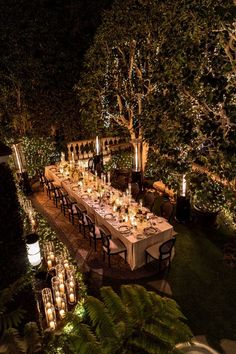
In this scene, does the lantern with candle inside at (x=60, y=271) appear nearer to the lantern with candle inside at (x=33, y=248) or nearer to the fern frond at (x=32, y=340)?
the lantern with candle inside at (x=33, y=248)

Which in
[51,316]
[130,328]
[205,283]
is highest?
[130,328]

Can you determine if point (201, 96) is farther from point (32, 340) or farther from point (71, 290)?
point (32, 340)

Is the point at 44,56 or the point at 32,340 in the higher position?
the point at 44,56

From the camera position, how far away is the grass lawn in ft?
24.9

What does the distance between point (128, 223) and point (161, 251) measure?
1562 mm

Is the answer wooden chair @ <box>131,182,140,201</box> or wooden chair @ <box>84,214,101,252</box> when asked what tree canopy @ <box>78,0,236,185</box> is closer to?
wooden chair @ <box>84,214,101,252</box>

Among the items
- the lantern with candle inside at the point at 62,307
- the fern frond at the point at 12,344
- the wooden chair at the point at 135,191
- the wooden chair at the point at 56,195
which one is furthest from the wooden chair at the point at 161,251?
the fern frond at the point at 12,344

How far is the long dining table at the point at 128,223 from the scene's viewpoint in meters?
9.37

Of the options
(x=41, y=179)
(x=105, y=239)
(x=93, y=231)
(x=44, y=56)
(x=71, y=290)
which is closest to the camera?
(x=71, y=290)

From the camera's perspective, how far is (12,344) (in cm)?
365

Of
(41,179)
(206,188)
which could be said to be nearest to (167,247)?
(206,188)

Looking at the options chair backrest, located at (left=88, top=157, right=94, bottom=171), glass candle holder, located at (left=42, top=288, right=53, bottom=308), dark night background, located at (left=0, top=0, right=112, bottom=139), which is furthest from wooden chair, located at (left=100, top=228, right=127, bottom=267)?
dark night background, located at (left=0, top=0, right=112, bottom=139)

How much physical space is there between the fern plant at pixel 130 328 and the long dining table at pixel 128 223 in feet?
14.1

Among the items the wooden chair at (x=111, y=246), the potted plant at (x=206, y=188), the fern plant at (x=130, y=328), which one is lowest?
the wooden chair at (x=111, y=246)
